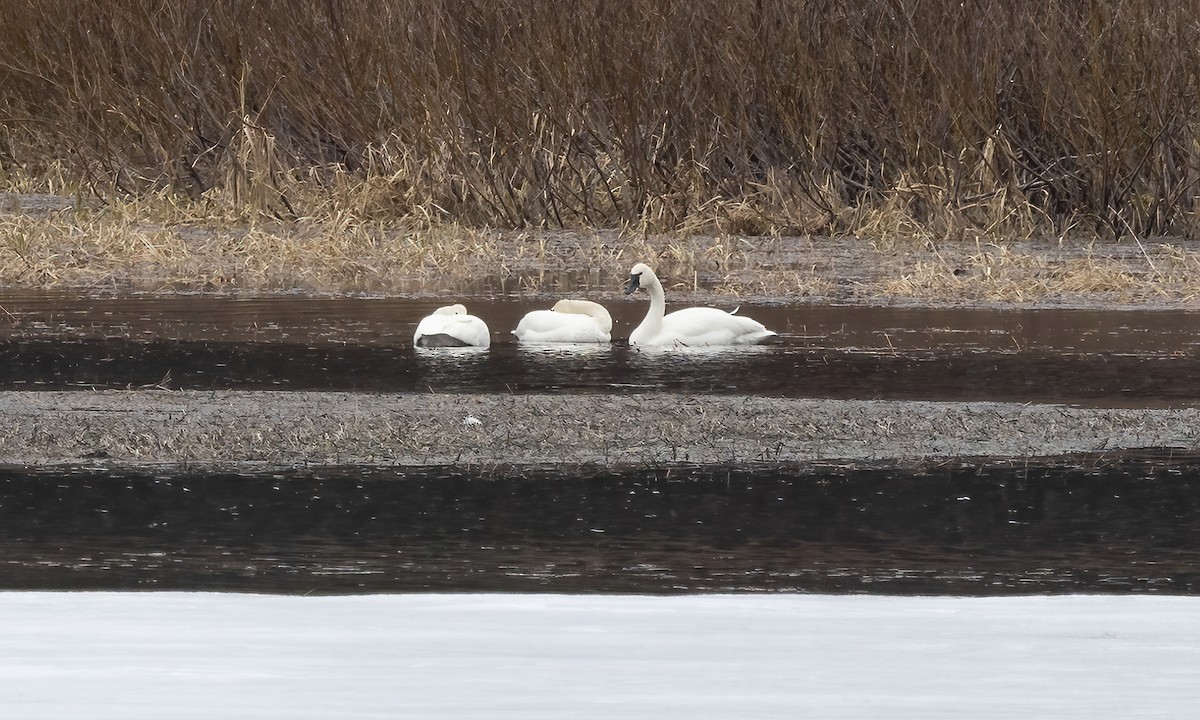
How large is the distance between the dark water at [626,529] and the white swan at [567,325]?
144 inches

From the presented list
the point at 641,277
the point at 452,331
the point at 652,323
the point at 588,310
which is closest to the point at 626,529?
the point at 452,331

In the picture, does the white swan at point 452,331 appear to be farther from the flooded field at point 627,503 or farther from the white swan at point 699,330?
the white swan at point 699,330

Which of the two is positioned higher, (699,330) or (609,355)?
(699,330)

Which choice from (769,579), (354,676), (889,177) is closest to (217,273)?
(889,177)

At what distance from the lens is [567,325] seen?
11.0 m

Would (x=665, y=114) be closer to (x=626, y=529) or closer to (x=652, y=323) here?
(x=652, y=323)

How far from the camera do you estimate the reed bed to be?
648 inches

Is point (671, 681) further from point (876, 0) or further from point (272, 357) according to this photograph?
point (876, 0)

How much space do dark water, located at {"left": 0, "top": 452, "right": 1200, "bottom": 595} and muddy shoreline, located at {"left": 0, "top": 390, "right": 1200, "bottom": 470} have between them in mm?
283

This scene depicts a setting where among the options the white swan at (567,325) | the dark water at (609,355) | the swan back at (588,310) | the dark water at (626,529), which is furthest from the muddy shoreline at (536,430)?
the swan back at (588,310)

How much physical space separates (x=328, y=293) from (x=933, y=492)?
728 cm

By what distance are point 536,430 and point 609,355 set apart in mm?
2815

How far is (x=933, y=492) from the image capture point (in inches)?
278

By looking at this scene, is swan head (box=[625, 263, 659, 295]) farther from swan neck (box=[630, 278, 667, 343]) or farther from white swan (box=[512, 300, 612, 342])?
white swan (box=[512, 300, 612, 342])
